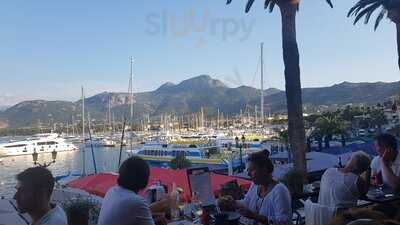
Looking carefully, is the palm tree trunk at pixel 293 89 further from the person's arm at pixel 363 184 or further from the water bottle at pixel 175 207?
the water bottle at pixel 175 207

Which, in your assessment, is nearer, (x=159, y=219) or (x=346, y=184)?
(x=159, y=219)

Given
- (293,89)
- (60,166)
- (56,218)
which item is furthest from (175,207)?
(60,166)

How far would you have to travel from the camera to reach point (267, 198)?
4.36m

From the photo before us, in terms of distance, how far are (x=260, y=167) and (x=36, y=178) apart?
202 cm

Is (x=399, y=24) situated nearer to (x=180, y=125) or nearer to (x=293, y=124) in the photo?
(x=293, y=124)

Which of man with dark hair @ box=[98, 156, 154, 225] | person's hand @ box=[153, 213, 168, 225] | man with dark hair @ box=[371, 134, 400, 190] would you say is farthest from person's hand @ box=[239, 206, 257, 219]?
man with dark hair @ box=[371, 134, 400, 190]

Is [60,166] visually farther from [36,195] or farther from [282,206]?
[36,195]

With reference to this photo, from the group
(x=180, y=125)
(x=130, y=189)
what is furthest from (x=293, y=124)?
(x=180, y=125)

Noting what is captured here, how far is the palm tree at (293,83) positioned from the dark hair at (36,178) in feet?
43.2

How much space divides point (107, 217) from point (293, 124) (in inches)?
501

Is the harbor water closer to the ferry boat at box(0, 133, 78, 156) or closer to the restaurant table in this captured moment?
the ferry boat at box(0, 133, 78, 156)

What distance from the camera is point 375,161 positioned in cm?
668

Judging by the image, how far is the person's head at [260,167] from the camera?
4.30 metres

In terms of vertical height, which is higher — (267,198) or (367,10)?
(367,10)
